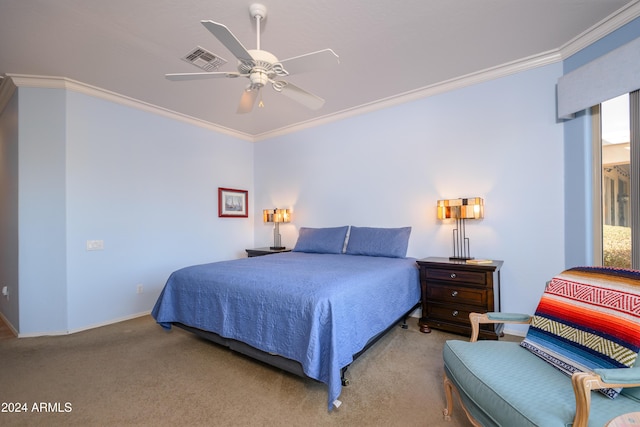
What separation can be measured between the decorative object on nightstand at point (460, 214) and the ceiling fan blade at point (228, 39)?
2.43 m

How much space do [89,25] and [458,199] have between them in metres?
3.74

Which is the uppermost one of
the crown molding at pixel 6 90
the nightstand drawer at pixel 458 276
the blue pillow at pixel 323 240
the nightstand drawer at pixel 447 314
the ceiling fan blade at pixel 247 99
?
the crown molding at pixel 6 90

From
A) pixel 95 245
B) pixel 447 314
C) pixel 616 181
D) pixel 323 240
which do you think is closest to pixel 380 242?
pixel 323 240

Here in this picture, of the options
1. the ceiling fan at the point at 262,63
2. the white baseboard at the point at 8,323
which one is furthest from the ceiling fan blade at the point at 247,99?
the white baseboard at the point at 8,323

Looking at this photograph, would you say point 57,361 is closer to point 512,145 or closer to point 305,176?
point 305,176

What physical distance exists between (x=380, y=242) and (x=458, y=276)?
0.99m

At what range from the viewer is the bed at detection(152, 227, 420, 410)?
183cm

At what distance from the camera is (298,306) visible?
1915 mm

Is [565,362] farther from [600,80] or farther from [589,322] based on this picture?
[600,80]

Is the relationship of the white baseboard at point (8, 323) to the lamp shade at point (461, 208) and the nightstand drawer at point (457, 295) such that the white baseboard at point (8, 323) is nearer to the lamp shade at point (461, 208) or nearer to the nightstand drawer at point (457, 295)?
the nightstand drawer at point (457, 295)

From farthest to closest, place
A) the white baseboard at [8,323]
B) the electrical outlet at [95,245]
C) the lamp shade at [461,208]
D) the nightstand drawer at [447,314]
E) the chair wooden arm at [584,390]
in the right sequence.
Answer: the electrical outlet at [95,245] → the white baseboard at [8,323] → the lamp shade at [461,208] → the nightstand drawer at [447,314] → the chair wooden arm at [584,390]

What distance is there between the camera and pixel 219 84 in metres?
3.32

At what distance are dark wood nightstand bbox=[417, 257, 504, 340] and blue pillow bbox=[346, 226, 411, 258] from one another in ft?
1.37

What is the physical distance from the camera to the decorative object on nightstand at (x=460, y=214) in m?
3.05
